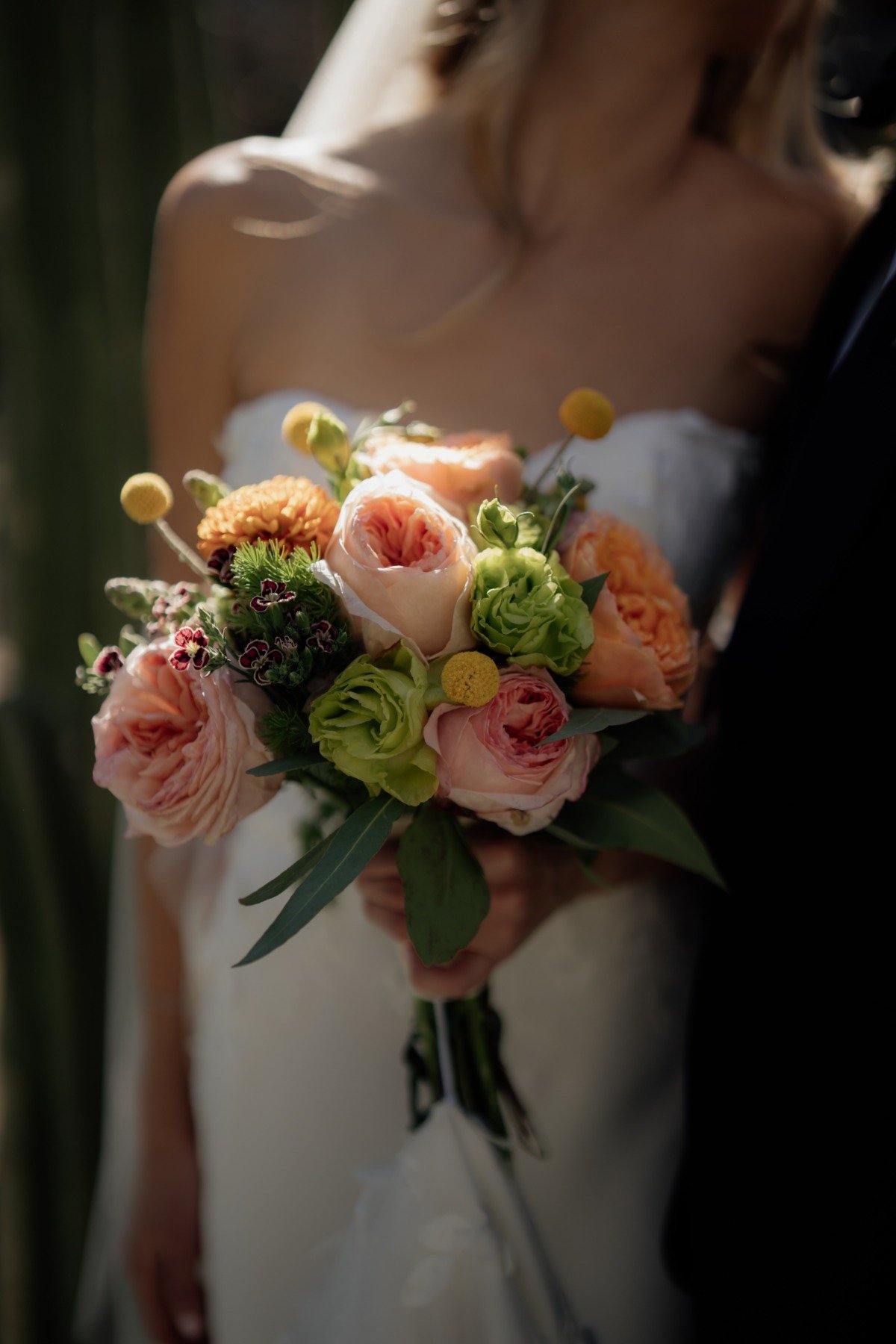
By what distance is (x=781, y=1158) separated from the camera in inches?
33.3

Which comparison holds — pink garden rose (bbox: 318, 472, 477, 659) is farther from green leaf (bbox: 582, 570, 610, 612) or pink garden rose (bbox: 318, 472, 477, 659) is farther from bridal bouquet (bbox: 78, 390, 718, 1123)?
green leaf (bbox: 582, 570, 610, 612)

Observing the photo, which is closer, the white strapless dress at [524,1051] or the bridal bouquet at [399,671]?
the bridal bouquet at [399,671]

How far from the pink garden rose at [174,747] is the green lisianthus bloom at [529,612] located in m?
0.18

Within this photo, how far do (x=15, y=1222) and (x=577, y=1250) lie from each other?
1388mm

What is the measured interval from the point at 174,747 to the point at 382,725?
0.48 feet

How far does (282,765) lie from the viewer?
668 millimetres

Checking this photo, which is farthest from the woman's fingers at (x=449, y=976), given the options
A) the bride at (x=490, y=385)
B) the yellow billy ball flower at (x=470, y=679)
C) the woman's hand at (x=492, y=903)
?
the yellow billy ball flower at (x=470, y=679)

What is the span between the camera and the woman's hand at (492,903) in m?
0.86

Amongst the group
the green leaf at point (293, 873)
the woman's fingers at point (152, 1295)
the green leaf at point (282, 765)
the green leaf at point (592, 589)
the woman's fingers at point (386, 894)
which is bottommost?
the woman's fingers at point (152, 1295)

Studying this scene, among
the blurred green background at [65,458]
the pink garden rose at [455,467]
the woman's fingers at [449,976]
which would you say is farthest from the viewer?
the blurred green background at [65,458]

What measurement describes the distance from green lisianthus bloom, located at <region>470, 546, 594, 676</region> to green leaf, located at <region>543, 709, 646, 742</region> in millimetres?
34

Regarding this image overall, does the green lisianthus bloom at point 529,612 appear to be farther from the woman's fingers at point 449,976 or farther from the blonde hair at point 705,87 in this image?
the blonde hair at point 705,87

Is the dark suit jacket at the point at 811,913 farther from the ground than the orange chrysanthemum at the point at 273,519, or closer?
closer

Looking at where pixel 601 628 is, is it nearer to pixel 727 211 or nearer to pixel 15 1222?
pixel 727 211
